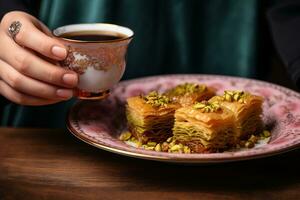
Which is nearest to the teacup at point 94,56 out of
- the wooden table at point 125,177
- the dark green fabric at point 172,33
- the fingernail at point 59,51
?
the fingernail at point 59,51

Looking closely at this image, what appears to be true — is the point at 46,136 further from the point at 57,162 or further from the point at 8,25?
the point at 8,25

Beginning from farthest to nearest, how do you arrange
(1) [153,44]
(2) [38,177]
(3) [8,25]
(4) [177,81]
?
(1) [153,44], (4) [177,81], (3) [8,25], (2) [38,177]

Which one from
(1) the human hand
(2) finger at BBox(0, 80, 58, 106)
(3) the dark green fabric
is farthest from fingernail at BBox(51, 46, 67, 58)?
(3) the dark green fabric

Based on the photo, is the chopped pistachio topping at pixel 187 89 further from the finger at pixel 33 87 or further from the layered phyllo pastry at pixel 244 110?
the finger at pixel 33 87

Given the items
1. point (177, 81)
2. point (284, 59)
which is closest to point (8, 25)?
point (177, 81)

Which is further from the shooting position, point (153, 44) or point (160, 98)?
point (153, 44)

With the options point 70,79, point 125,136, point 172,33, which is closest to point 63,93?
point 70,79
